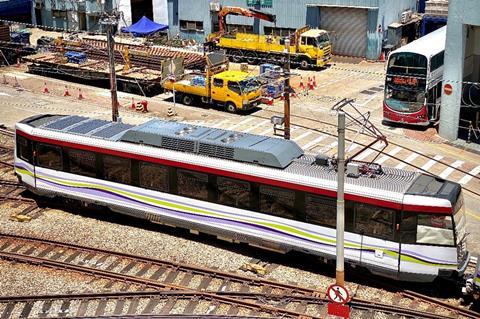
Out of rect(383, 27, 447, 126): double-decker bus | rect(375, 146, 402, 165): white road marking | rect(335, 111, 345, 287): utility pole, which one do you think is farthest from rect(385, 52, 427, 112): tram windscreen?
rect(335, 111, 345, 287): utility pole

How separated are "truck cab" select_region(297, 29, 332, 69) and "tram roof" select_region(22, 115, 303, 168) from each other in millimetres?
27724

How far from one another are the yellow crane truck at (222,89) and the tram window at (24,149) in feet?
54.8

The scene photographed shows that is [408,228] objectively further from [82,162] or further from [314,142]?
[314,142]

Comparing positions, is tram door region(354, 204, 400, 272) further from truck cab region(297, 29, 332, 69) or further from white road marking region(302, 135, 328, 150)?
truck cab region(297, 29, 332, 69)

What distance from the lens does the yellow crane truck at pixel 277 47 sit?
169 feet

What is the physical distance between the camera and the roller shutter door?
55812 mm

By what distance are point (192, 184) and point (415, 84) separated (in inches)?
754

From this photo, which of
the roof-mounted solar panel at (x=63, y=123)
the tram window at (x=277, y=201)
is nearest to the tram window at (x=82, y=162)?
the roof-mounted solar panel at (x=63, y=123)

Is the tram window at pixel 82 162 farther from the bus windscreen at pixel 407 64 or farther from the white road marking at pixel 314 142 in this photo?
the bus windscreen at pixel 407 64

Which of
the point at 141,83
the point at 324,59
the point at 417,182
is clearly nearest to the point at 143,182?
the point at 417,182

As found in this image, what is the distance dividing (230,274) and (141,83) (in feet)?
87.0

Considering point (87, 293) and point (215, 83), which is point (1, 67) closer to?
point (215, 83)

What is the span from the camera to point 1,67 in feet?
175

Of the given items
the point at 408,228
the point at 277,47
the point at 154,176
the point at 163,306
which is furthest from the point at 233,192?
the point at 277,47
